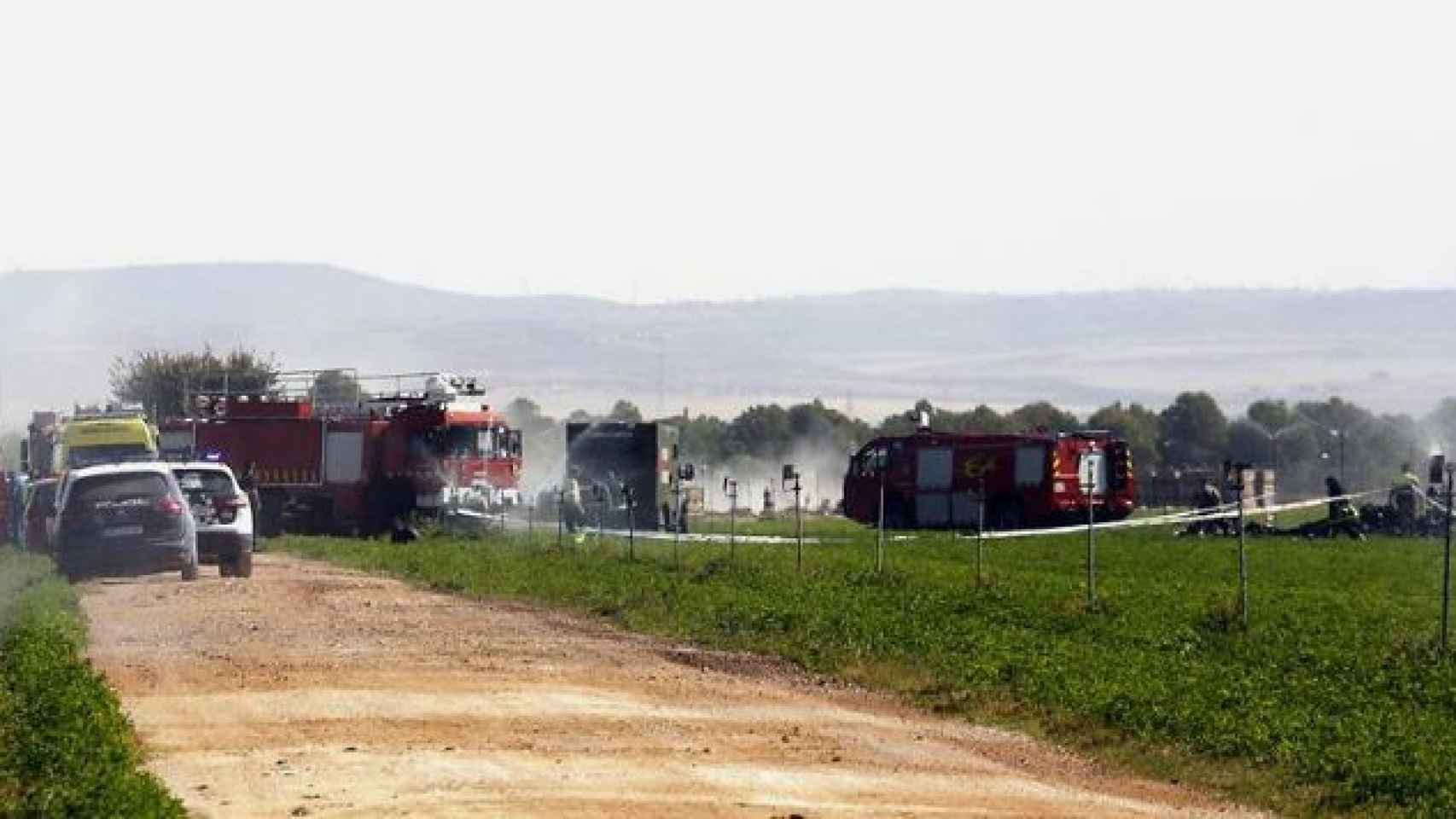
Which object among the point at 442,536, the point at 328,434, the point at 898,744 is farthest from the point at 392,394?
Answer: the point at 898,744

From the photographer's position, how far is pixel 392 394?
72438 mm

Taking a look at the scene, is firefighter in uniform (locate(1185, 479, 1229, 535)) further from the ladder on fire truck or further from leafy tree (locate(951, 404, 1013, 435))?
leafy tree (locate(951, 404, 1013, 435))

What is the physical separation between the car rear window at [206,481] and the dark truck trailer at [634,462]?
2837cm

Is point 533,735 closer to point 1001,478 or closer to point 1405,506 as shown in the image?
point 1405,506

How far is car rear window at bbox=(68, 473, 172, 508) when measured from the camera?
42344 mm

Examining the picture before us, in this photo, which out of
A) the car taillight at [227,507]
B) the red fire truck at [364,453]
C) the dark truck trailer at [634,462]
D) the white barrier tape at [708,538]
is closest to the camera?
the car taillight at [227,507]

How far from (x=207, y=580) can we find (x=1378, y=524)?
3398cm

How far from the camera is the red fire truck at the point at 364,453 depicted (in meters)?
68.9

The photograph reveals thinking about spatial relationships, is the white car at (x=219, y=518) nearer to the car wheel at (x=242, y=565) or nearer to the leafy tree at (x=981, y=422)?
the car wheel at (x=242, y=565)

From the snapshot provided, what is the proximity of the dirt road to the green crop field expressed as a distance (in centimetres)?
82

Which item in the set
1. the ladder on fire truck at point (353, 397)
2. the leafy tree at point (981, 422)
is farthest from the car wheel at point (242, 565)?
the leafy tree at point (981, 422)

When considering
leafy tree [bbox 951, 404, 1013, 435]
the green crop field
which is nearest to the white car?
the green crop field

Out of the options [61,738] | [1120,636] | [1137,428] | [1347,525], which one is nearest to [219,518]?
[1120,636]

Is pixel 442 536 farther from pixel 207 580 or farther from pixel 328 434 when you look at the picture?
pixel 207 580
